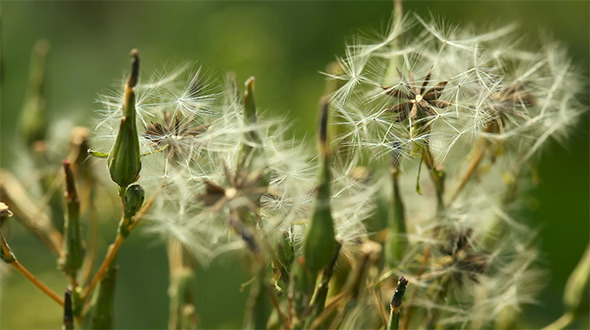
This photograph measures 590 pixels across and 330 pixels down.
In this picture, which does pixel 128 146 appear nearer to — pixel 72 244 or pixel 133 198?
pixel 133 198

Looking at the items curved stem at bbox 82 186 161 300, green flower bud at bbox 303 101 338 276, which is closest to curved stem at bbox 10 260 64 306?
curved stem at bbox 82 186 161 300

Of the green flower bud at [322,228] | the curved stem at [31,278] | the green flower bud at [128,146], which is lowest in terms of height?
the curved stem at [31,278]

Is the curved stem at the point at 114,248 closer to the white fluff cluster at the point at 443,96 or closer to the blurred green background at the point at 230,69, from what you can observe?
the white fluff cluster at the point at 443,96

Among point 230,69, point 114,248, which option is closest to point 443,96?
point 114,248

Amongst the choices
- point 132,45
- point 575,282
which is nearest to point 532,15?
point 132,45

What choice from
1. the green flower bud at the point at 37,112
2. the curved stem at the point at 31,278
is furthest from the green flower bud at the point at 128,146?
the green flower bud at the point at 37,112
